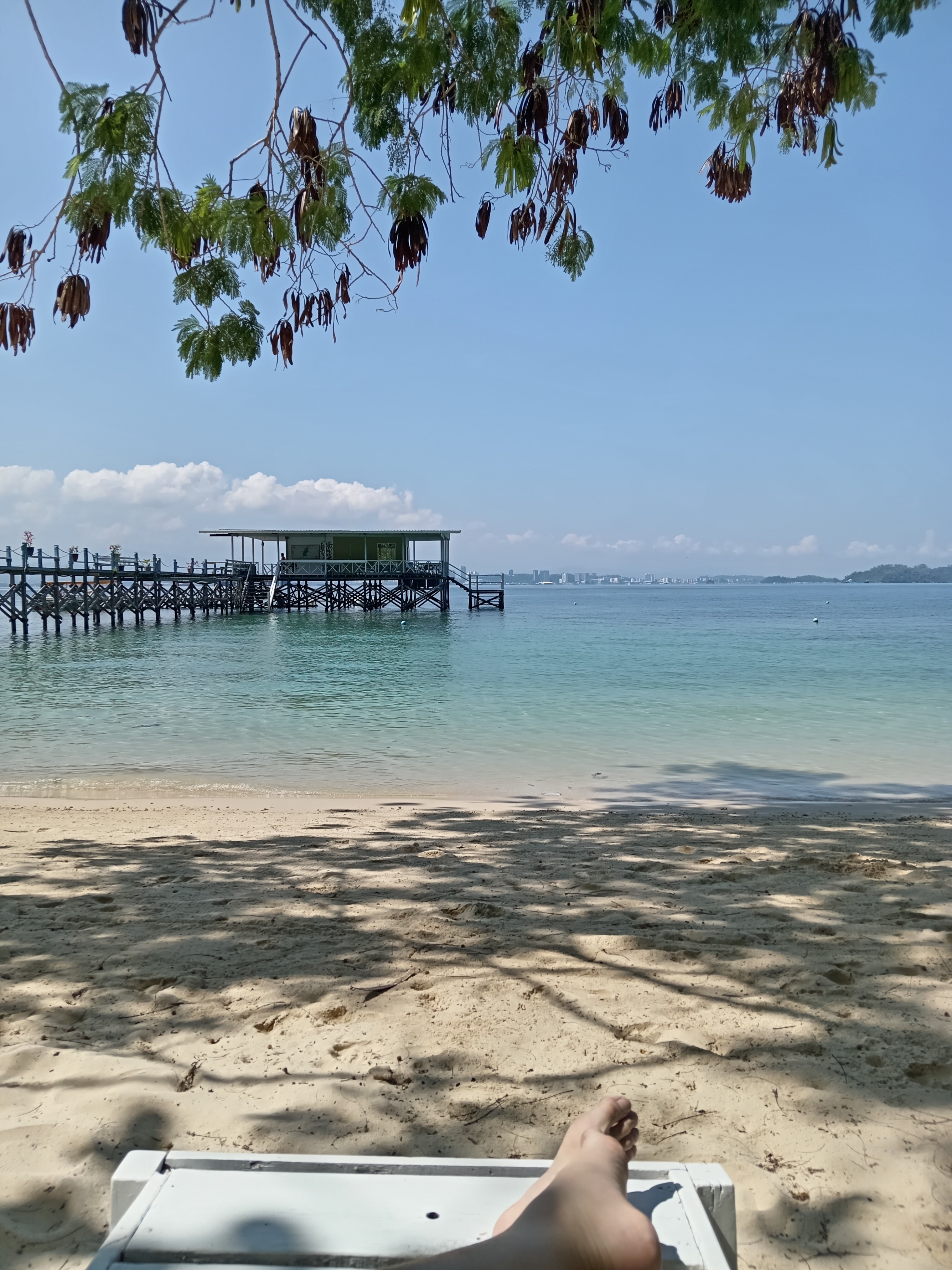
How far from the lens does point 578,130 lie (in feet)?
14.3

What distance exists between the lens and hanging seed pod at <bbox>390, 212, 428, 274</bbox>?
371 cm

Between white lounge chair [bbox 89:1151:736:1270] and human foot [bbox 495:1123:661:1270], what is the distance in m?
0.08

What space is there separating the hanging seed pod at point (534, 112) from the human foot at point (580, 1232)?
4027 millimetres

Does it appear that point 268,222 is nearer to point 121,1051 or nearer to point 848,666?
point 121,1051

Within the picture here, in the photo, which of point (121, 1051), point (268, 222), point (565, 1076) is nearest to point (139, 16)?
point (268, 222)

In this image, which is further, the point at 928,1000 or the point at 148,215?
the point at 148,215

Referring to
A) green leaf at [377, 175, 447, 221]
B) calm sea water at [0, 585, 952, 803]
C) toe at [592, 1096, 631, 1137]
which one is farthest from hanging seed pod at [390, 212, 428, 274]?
calm sea water at [0, 585, 952, 803]

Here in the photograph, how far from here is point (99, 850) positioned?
5.40 m

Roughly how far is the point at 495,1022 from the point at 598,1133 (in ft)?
3.47

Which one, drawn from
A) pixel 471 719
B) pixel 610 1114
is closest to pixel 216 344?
pixel 610 1114

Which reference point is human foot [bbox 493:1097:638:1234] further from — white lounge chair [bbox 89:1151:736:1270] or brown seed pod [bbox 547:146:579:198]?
brown seed pod [bbox 547:146:579:198]

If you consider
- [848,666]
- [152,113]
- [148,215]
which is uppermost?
[152,113]

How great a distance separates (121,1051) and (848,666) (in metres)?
25.6

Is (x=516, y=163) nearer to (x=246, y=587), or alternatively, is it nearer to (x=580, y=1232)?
(x=580, y=1232)
